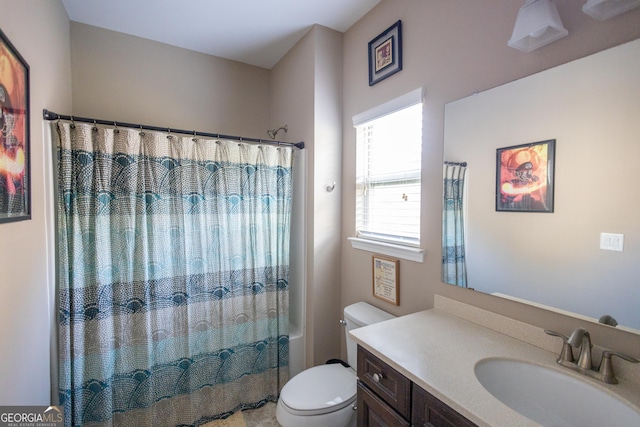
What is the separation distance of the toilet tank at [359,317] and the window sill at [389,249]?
361 mm

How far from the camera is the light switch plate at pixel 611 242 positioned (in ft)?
2.93

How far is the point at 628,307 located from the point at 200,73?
2.89m

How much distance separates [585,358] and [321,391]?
1162 mm

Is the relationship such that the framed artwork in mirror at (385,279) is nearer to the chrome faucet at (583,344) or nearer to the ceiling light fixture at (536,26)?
the chrome faucet at (583,344)

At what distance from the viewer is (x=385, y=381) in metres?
1.08

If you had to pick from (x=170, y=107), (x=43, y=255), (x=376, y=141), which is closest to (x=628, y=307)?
(x=376, y=141)

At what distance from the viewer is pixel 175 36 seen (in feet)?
7.09

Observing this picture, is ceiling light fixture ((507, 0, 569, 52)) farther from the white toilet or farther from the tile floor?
the tile floor

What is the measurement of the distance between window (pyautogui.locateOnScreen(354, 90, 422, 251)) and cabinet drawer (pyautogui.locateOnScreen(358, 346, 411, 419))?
27.5 inches

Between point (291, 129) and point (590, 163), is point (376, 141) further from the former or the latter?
point (590, 163)

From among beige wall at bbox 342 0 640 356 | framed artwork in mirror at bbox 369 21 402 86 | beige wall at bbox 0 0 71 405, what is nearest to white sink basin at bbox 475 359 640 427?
beige wall at bbox 342 0 640 356

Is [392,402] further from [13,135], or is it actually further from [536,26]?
[13,135]

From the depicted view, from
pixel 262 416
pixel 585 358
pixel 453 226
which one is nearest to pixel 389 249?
pixel 453 226

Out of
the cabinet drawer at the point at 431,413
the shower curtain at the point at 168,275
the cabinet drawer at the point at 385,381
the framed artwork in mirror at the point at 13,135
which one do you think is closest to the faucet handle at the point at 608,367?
the cabinet drawer at the point at 431,413
